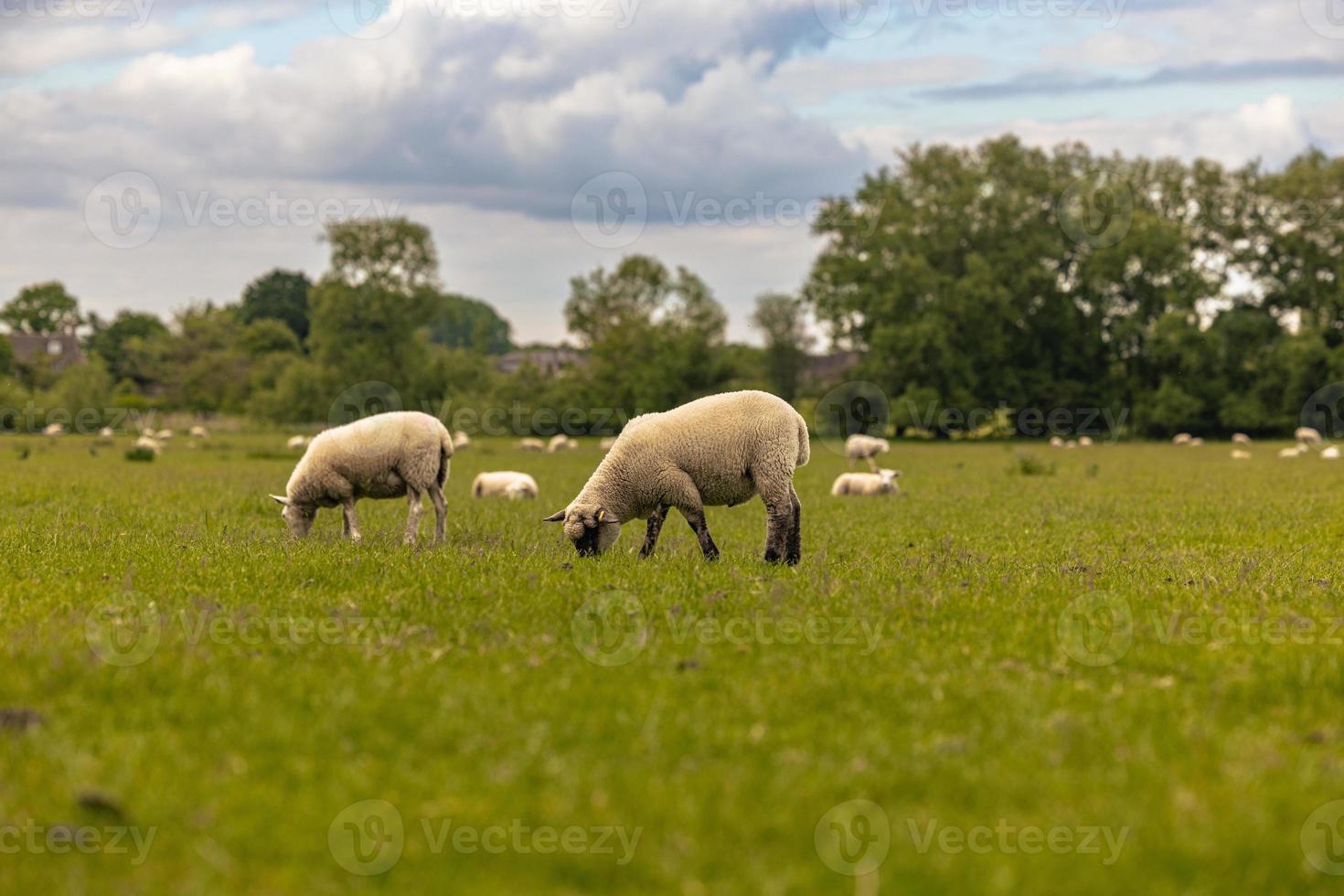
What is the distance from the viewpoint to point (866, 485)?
86.3ft

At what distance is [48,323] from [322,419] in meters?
93.9

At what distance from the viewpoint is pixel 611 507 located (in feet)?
42.0

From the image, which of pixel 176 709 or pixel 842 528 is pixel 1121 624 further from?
pixel 842 528

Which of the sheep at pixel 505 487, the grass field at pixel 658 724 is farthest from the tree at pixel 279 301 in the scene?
the grass field at pixel 658 724

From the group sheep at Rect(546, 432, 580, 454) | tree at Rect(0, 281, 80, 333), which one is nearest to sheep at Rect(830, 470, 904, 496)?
sheep at Rect(546, 432, 580, 454)

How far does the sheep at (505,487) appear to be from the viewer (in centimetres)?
2494

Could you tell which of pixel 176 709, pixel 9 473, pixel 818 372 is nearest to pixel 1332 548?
pixel 176 709

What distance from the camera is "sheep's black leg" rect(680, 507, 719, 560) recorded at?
12.6 m

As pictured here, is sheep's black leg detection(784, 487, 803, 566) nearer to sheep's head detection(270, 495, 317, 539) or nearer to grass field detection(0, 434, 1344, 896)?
grass field detection(0, 434, 1344, 896)

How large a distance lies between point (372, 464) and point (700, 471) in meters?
5.15

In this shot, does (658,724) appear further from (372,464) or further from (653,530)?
(372,464)

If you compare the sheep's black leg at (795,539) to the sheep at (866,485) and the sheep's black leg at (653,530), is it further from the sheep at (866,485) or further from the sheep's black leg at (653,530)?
the sheep at (866,485)

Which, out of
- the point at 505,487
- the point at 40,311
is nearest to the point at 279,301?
the point at 40,311

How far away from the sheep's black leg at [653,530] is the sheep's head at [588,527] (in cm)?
40
